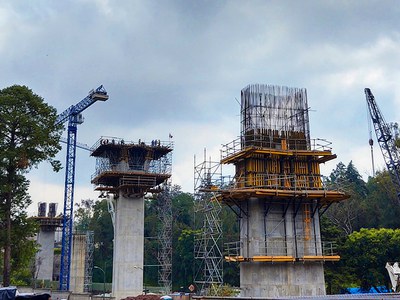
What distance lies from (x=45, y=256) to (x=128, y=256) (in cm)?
3625

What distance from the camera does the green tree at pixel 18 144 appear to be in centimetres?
3209

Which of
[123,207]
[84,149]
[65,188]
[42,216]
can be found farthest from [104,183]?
[84,149]

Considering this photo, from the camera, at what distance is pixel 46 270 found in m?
84.0

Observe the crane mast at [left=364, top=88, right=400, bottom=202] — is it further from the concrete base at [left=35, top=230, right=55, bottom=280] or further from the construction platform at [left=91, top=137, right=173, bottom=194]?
the concrete base at [left=35, top=230, right=55, bottom=280]

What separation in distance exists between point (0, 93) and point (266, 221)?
2215cm

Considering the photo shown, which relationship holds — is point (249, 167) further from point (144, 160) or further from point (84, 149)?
point (84, 149)

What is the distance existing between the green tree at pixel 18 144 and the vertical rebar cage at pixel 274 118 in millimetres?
15844

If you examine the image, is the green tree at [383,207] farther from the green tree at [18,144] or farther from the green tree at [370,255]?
the green tree at [18,144]

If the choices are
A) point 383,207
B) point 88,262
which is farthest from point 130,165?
point 383,207

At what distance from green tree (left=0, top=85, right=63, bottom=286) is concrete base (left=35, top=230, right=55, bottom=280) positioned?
173 ft

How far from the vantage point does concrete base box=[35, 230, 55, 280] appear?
82.8 m

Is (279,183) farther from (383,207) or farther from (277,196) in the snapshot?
(383,207)

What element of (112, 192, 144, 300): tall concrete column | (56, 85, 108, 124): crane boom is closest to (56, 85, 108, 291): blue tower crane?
(56, 85, 108, 124): crane boom

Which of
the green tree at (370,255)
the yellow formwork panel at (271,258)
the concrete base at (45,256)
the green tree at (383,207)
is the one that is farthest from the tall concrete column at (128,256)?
the green tree at (383,207)
